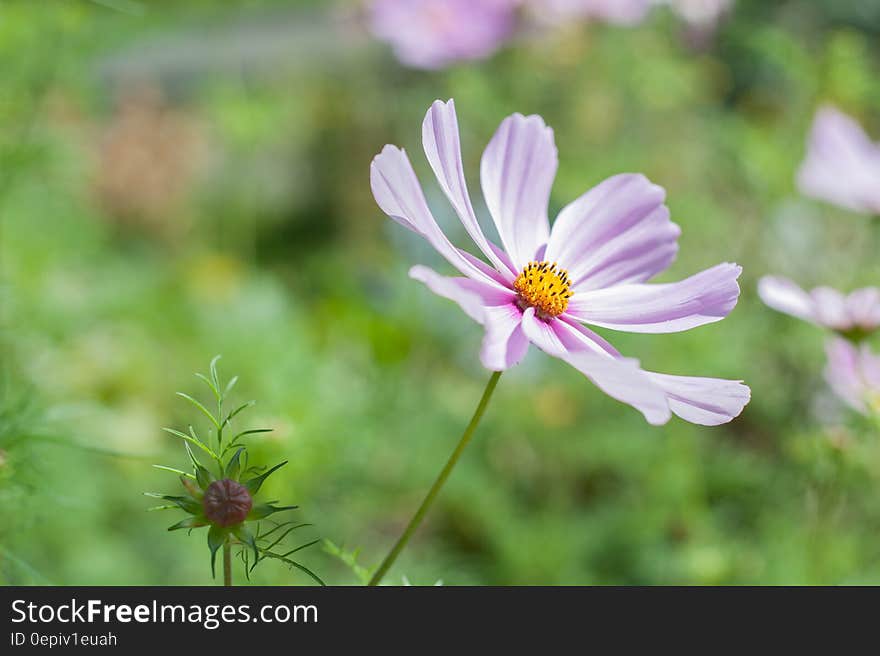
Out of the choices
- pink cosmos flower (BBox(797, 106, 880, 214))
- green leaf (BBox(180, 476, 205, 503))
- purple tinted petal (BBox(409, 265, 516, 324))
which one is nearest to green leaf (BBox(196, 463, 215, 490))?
green leaf (BBox(180, 476, 205, 503))

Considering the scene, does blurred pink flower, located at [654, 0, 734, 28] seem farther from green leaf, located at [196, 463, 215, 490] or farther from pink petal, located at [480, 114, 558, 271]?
green leaf, located at [196, 463, 215, 490]

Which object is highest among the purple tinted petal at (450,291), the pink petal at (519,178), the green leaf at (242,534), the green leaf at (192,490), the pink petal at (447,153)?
the pink petal at (519,178)

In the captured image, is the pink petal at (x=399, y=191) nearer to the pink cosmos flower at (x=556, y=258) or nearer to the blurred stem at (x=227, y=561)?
the pink cosmos flower at (x=556, y=258)

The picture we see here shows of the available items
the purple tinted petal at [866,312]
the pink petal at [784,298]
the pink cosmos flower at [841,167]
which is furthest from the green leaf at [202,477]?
the pink cosmos flower at [841,167]

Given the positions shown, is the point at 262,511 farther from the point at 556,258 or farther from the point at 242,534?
the point at 556,258

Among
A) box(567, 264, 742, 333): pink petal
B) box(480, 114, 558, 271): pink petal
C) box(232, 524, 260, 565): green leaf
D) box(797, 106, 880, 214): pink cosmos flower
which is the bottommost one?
box(232, 524, 260, 565): green leaf

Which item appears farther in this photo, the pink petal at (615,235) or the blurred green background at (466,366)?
the blurred green background at (466,366)
